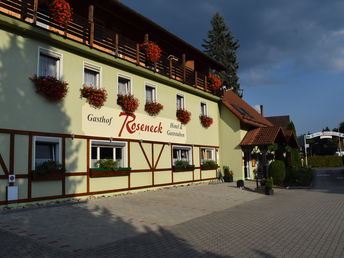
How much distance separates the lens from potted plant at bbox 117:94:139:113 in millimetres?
13828

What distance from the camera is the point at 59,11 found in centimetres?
1138

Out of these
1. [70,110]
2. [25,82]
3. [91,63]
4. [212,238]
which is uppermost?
[91,63]

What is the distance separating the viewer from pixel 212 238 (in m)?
6.81

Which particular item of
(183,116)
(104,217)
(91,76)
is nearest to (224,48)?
(183,116)

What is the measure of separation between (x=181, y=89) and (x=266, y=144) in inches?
252

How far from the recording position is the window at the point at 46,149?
10.5m

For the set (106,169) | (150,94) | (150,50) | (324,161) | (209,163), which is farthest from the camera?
(324,161)

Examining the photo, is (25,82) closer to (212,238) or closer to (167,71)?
(212,238)

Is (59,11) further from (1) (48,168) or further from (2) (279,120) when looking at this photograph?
(2) (279,120)

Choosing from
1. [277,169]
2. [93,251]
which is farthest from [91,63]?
[277,169]

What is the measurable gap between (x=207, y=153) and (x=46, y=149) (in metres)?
12.1

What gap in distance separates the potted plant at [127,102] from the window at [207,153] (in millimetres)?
7306

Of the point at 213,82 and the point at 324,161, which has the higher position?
the point at 213,82

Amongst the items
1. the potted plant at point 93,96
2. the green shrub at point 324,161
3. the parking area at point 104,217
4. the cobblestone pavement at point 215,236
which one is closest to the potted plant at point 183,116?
the parking area at point 104,217
